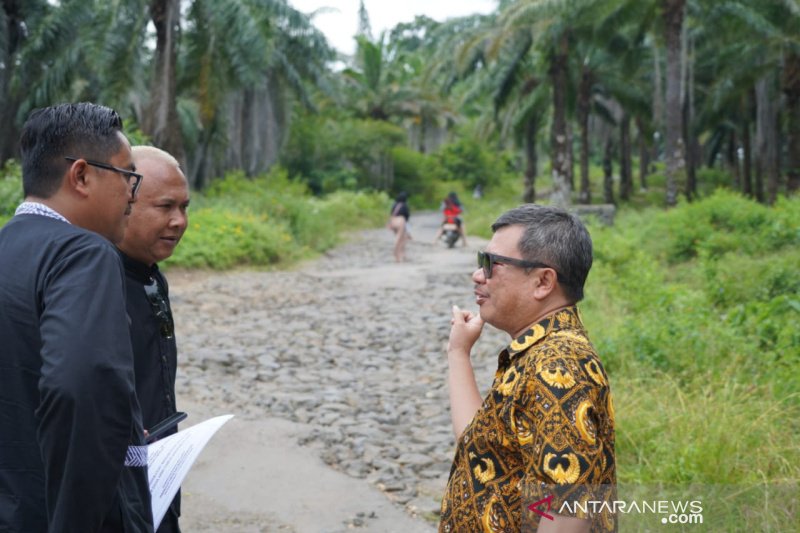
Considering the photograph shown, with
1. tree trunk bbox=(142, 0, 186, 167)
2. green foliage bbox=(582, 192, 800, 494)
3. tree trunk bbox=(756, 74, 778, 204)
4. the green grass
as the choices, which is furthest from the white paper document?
tree trunk bbox=(756, 74, 778, 204)

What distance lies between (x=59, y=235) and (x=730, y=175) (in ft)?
146

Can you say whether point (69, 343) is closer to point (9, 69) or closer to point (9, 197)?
point (9, 197)

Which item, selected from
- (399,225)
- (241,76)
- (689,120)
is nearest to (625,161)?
(689,120)

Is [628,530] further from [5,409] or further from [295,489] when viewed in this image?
[5,409]

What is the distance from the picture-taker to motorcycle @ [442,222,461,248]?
21953 mm

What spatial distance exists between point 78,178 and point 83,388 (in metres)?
0.57

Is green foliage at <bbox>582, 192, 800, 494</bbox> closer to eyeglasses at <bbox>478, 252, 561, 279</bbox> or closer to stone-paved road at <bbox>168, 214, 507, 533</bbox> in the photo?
stone-paved road at <bbox>168, 214, 507, 533</bbox>

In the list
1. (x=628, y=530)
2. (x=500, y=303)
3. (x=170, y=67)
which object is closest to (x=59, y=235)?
(x=500, y=303)

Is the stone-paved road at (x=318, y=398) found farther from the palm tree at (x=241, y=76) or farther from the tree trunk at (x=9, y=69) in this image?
the tree trunk at (x=9, y=69)

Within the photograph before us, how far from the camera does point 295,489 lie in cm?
543

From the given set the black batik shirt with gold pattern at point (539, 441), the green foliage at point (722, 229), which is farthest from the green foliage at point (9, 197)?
the black batik shirt with gold pattern at point (539, 441)

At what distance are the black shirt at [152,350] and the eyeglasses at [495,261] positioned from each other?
3.60 ft

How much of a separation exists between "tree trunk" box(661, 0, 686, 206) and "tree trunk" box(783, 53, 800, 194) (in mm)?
3137

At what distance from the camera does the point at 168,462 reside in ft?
8.12
